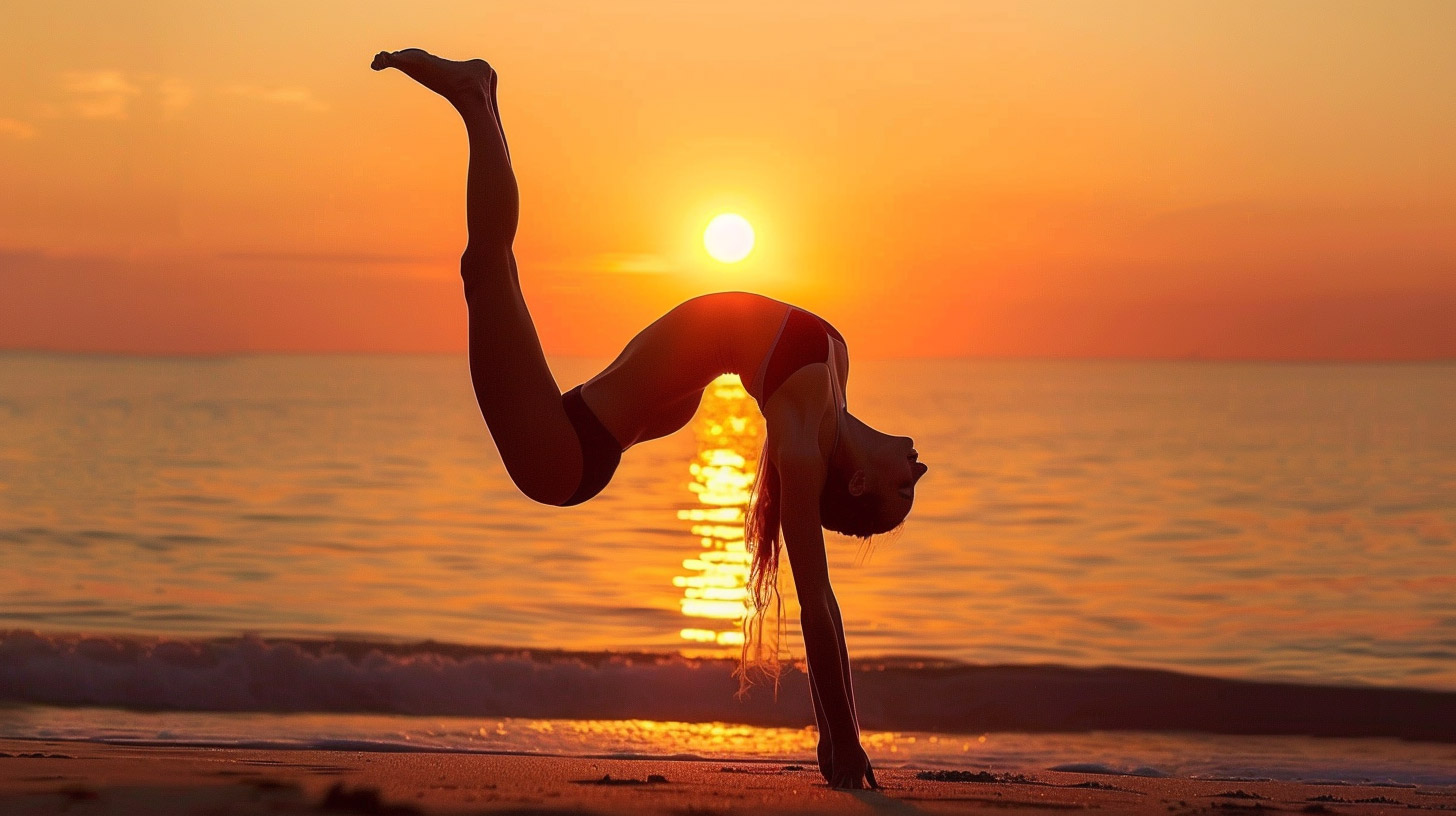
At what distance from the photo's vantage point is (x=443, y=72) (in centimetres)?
546

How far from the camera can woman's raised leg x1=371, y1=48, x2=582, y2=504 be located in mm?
5434

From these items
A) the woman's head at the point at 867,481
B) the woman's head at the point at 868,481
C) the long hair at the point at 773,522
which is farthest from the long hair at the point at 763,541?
the woman's head at the point at 868,481

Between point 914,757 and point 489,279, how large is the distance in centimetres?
446

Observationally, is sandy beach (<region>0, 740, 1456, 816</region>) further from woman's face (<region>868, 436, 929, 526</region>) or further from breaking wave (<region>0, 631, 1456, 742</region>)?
Answer: breaking wave (<region>0, 631, 1456, 742</region>)

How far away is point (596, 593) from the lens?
46.5 ft

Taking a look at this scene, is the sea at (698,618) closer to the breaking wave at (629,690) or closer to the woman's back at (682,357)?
the breaking wave at (629,690)

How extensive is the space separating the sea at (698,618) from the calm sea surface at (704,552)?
83 mm

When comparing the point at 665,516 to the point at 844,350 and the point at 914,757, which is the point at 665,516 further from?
the point at 844,350

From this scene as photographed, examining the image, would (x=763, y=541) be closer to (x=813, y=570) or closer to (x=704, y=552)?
(x=813, y=570)

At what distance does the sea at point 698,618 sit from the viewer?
9102 millimetres

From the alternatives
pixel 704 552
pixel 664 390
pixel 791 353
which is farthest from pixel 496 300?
pixel 704 552

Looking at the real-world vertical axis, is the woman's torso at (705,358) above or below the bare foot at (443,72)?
below

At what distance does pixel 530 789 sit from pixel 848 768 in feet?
3.78

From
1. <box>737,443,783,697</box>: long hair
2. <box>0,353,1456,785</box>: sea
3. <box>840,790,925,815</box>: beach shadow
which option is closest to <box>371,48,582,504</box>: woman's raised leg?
<box>737,443,783,697</box>: long hair
